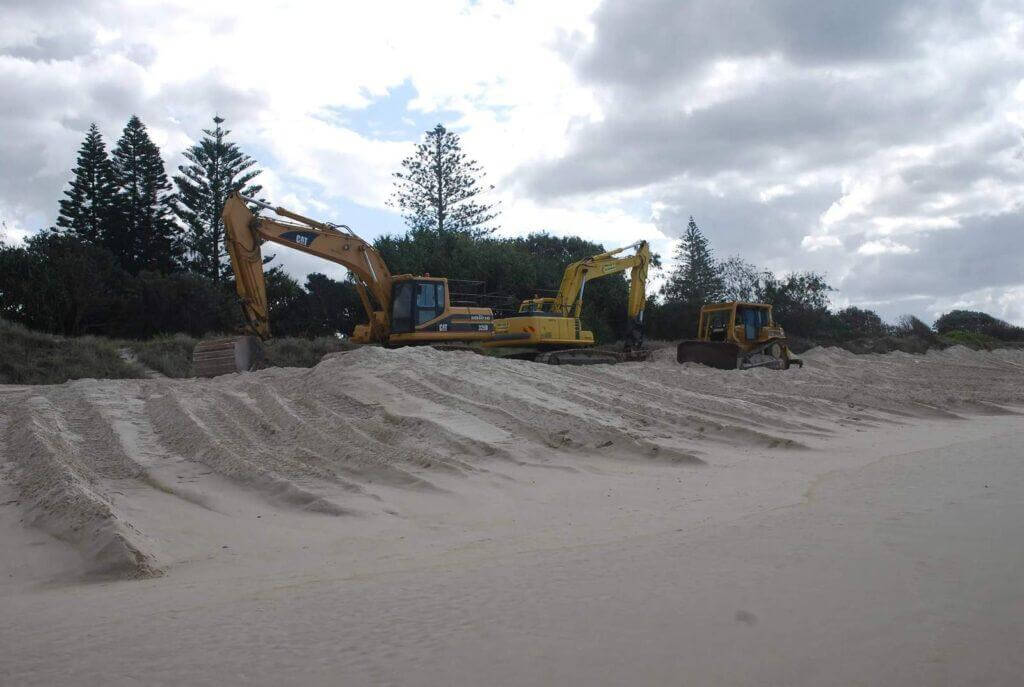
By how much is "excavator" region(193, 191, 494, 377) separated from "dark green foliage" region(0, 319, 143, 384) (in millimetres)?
2903

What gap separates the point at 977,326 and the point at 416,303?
38.2 m

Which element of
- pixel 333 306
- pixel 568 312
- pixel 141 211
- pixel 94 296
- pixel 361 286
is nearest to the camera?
pixel 361 286

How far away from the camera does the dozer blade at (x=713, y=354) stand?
21.1 metres

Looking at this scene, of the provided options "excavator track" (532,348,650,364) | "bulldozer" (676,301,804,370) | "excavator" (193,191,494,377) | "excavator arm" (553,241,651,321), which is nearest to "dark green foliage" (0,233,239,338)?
"excavator" (193,191,494,377)

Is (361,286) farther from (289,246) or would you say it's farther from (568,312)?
(568,312)

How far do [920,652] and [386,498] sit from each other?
4154 mm

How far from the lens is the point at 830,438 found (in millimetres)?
9859

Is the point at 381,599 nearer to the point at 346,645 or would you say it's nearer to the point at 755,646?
the point at 346,645

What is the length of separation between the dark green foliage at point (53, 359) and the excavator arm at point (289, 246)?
2925 millimetres

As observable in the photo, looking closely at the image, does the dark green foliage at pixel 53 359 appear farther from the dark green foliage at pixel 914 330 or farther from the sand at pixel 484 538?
the dark green foliage at pixel 914 330

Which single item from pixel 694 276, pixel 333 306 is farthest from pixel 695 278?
pixel 333 306

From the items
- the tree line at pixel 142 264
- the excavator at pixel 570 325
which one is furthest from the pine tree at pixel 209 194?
the excavator at pixel 570 325

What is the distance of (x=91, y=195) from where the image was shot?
39719 mm

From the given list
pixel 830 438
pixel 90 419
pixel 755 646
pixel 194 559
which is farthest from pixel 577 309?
pixel 755 646
